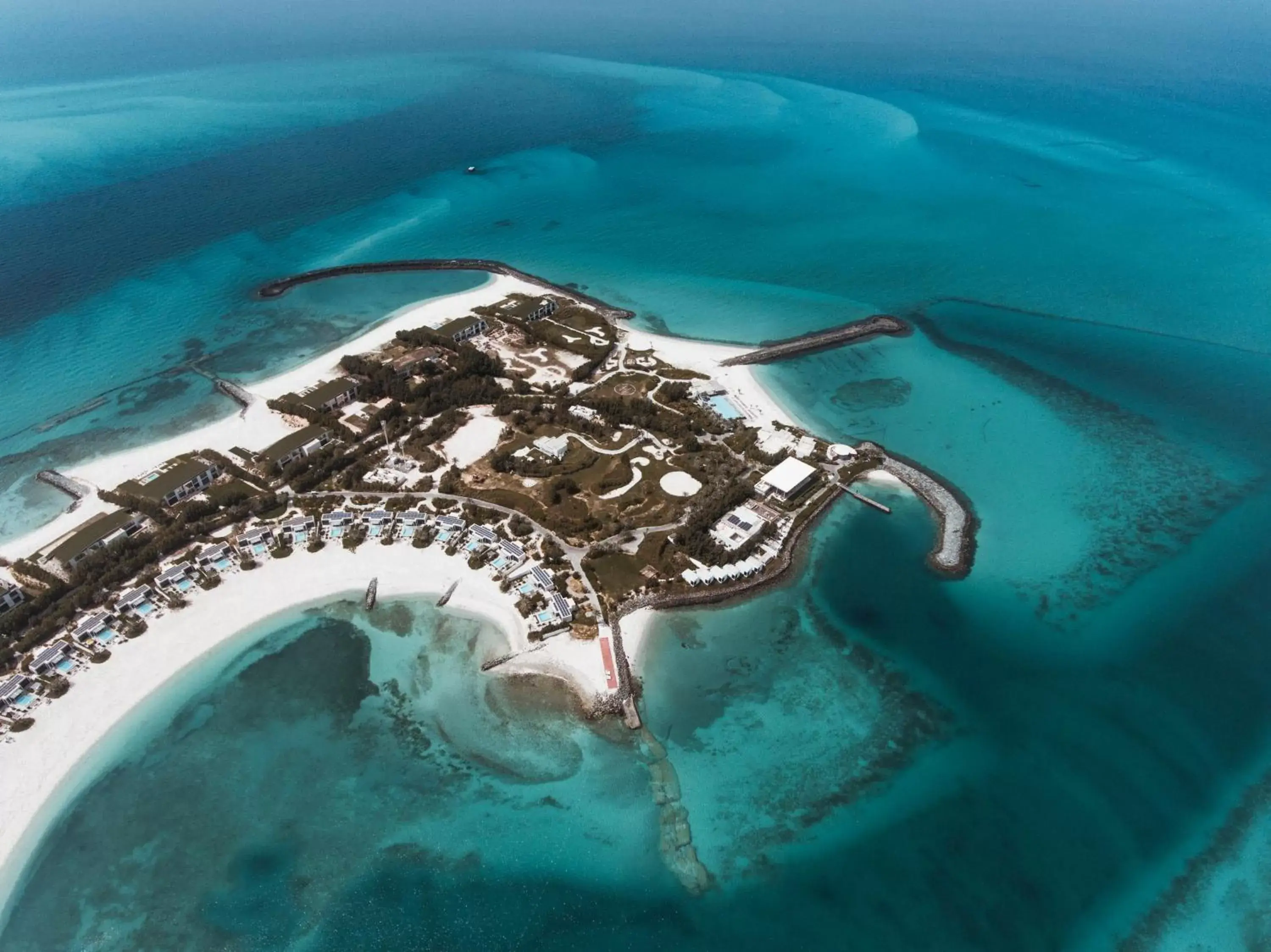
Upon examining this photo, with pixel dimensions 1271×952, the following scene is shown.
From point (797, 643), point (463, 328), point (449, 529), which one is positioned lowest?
point (797, 643)

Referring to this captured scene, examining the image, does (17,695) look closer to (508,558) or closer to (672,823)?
(508,558)

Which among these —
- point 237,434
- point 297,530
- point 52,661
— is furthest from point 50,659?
point 237,434

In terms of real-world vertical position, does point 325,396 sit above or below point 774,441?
above

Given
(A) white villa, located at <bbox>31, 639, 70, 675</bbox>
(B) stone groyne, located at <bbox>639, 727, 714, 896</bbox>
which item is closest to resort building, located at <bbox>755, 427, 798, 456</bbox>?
(B) stone groyne, located at <bbox>639, 727, 714, 896</bbox>

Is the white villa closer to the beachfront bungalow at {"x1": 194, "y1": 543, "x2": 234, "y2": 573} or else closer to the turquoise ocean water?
the beachfront bungalow at {"x1": 194, "y1": 543, "x2": 234, "y2": 573}

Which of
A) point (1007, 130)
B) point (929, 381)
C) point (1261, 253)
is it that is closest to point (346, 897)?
point (929, 381)
